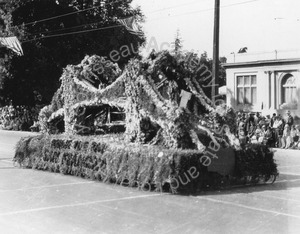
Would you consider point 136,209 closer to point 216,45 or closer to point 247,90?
point 216,45

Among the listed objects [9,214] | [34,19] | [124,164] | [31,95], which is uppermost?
[34,19]

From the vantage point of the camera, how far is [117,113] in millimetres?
15781

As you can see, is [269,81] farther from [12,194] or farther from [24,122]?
[12,194]

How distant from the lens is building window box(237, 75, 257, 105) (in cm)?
3581

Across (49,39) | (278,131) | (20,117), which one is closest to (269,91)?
(278,131)

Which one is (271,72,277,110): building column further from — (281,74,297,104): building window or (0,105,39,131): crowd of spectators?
(0,105,39,131): crowd of spectators

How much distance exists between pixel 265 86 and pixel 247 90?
2.04 m

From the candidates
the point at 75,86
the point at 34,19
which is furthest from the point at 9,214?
the point at 34,19

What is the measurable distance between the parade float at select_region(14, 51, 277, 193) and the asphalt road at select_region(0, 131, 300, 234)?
38 cm

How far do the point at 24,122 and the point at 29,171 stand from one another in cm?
2678

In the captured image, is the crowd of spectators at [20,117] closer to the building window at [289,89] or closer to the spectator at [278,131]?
the building window at [289,89]

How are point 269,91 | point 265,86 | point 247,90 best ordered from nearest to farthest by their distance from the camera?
1. point 269,91
2. point 265,86
3. point 247,90

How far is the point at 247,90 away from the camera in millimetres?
36156

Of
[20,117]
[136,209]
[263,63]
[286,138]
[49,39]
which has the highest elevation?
[49,39]
